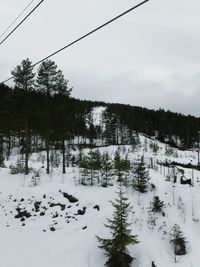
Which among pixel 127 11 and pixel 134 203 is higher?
pixel 127 11

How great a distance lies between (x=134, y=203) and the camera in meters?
18.0

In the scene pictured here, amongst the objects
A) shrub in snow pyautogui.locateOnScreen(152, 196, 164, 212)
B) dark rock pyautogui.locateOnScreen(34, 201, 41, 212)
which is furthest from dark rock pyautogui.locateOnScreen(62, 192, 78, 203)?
shrub in snow pyautogui.locateOnScreen(152, 196, 164, 212)

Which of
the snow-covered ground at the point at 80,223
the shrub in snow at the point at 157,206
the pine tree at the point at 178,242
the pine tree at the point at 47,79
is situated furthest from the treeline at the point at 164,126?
the pine tree at the point at 178,242

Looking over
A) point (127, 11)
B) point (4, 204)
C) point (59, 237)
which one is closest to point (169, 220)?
point (59, 237)

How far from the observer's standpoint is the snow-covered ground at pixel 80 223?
13.7 m

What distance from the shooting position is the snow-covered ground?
13695 millimetres

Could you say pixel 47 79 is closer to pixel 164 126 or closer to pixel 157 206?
pixel 157 206

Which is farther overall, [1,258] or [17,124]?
[17,124]

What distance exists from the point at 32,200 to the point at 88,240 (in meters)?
7.06

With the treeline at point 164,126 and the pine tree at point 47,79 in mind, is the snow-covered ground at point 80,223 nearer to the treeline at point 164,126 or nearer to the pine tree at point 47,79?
the pine tree at point 47,79

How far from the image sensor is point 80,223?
1698 cm

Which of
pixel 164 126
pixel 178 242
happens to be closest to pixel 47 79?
pixel 178 242

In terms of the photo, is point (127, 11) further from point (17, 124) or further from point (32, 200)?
point (17, 124)

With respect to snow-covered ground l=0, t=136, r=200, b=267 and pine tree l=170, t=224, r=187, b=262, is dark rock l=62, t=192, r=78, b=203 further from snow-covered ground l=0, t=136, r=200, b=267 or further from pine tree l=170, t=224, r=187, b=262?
pine tree l=170, t=224, r=187, b=262
